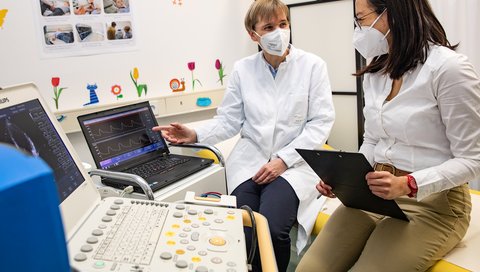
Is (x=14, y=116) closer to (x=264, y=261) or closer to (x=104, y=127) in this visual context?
(x=264, y=261)

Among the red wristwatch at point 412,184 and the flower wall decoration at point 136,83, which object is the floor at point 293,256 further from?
the flower wall decoration at point 136,83

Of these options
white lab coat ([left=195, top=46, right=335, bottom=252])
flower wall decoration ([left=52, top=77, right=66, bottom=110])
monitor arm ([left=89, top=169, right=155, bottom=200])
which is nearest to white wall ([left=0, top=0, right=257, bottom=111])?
flower wall decoration ([left=52, top=77, right=66, bottom=110])

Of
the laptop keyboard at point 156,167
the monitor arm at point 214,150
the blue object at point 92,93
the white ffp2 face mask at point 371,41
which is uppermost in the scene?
the white ffp2 face mask at point 371,41

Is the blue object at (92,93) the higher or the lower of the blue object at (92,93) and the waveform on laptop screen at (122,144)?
the higher

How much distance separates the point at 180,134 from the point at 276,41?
0.62 meters

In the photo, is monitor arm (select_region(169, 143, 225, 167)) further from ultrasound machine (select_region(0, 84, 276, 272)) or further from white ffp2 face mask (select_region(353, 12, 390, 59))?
ultrasound machine (select_region(0, 84, 276, 272))

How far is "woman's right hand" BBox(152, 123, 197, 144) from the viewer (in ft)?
6.32

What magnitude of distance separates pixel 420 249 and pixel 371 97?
0.52 metres

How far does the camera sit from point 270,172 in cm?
178

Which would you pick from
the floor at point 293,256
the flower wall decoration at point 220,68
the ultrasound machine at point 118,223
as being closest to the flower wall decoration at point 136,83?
the flower wall decoration at point 220,68

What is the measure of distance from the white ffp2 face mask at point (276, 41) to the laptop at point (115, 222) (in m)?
1.12

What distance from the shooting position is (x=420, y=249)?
3.94ft

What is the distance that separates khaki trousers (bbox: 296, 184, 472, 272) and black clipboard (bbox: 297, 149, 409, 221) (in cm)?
5

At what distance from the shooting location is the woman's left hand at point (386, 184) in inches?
45.3
